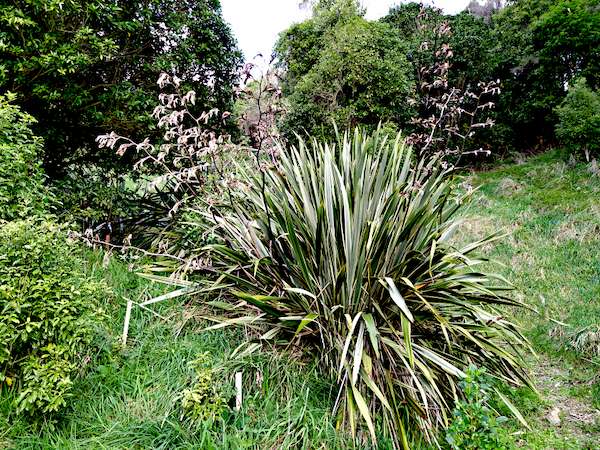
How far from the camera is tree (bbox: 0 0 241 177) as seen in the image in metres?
2.93

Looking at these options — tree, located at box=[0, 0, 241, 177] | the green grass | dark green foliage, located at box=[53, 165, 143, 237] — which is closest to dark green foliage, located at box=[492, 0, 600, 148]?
tree, located at box=[0, 0, 241, 177]

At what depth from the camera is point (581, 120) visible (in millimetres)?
7680

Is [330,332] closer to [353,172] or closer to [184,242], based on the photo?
[353,172]

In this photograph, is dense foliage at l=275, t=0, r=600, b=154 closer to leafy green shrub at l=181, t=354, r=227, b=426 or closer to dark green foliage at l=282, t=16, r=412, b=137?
dark green foliage at l=282, t=16, r=412, b=137

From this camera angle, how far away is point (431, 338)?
248 cm

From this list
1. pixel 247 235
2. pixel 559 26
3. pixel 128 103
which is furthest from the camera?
pixel 559 26

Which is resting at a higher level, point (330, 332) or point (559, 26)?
point (559, 26)

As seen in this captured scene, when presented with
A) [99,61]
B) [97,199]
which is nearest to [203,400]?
[97,199]

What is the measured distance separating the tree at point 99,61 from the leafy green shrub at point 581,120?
685 cm

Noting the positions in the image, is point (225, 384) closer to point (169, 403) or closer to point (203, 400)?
point (203, 400)

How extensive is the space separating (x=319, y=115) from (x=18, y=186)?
6.35 m

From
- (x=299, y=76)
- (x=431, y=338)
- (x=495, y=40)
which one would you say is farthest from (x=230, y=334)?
(x=495, y=40)

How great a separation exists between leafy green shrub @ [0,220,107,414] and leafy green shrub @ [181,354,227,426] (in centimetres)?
52

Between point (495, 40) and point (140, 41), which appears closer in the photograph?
point (140, 41)
